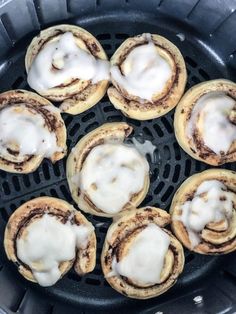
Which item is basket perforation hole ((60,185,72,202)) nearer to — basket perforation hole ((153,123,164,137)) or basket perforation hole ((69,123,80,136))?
basket perforation hole ((69,123,80,136))

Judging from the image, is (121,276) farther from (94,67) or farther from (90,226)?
(94,67)

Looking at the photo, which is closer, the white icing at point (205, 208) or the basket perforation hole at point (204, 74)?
the white icing at point (205, 208)

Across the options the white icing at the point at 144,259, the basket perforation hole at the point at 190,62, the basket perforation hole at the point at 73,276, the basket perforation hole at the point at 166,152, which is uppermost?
the basket perforation hole at the point at 190,62

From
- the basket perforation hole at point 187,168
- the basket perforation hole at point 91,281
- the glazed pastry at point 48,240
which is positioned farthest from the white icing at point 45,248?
the basket perforation hole at point 187,168

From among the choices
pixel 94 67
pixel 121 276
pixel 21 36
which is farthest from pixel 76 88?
pixel 121 276

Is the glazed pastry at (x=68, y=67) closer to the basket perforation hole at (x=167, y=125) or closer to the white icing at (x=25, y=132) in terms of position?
the white icing at (x=25, y=132)

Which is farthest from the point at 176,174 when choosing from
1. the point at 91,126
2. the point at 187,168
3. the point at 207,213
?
the point at 91,126

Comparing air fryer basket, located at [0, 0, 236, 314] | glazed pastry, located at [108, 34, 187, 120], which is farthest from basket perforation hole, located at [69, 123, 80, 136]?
glazed pastry, located at [108, 34, 187, 120]

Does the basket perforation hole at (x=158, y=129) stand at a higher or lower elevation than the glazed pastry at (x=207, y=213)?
higher
